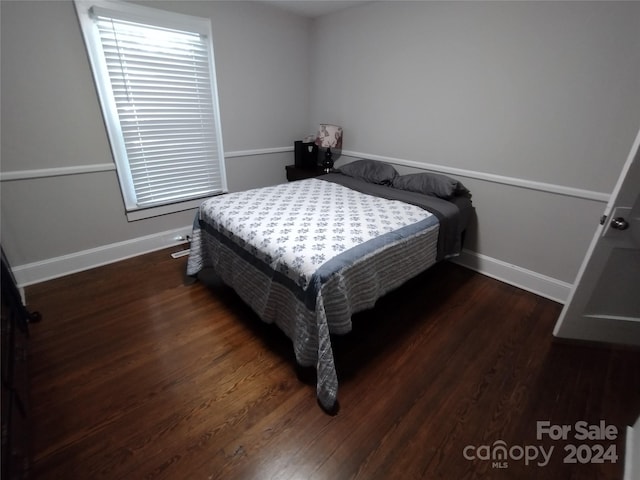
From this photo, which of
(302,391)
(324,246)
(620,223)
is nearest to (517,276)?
(620,223)

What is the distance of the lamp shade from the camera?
3221mm

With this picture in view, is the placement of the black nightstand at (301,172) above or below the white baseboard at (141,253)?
above

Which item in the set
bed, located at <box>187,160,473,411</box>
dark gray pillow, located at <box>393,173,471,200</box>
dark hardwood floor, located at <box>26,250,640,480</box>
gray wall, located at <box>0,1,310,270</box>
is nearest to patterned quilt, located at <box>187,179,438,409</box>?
bed, located at <box>187,160,473,411</box>

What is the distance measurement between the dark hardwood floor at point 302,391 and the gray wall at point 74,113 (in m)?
0.57

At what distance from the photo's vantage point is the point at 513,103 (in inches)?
83.0

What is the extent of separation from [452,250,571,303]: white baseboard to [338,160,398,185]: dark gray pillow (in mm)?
1002

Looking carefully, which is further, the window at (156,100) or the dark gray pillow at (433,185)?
the dark gray pillow at (433,185)

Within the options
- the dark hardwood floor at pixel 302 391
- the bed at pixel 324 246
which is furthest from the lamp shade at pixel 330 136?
the dark hardwood floor at pixel 302 391

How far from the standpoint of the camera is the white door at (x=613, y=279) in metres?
1.45

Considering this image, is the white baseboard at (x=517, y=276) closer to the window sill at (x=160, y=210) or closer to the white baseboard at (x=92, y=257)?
the window sill at (x=160, y=210)

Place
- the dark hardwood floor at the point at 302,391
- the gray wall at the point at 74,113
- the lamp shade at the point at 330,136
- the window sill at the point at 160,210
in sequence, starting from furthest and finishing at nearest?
1. the lamp shade at the point at 330,136
2. the window sill at the point at 160,210
3. the gray wall at the point at 74,113
4. the dark hardwood floor at the point at 302,391

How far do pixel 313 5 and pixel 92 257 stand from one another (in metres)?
3.26

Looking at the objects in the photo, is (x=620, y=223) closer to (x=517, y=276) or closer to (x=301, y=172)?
(x=517, y=276)

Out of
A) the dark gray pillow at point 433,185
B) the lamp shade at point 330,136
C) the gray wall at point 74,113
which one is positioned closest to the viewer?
the gray wall at point 74,113
